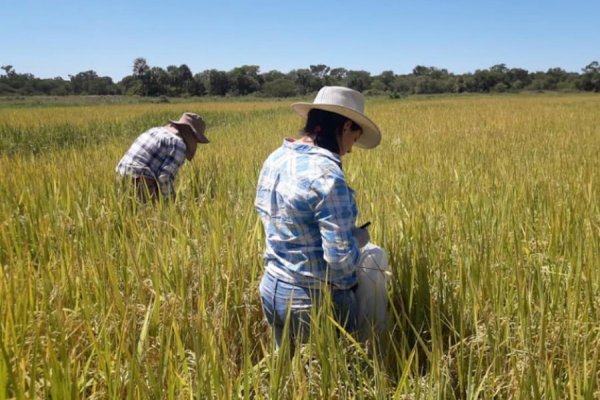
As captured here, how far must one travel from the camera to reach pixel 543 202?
2.95 m

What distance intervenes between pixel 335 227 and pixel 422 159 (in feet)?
12.8

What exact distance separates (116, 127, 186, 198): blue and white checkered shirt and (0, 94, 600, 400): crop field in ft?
1.21

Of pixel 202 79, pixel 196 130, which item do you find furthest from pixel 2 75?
pixel 196 130

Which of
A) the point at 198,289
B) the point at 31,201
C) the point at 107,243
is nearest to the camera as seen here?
the point at 198,289

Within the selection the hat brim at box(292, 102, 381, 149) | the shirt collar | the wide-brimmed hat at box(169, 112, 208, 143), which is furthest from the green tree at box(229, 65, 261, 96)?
the shirt collar

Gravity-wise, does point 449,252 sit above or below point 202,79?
below

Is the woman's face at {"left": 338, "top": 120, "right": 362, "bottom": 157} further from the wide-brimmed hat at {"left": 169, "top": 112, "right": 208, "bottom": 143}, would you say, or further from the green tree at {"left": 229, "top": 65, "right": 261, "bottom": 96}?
the green tree at {"left": 229, "top": 65, "right": 261, "bottom": 96}

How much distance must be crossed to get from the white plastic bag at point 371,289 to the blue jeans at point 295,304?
0.03 m

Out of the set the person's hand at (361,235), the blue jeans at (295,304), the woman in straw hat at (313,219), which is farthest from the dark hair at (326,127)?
the blue jeans at (295,304)

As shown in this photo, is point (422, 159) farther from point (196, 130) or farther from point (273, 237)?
point (273, 237)

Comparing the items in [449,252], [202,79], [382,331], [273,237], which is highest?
[202,79]

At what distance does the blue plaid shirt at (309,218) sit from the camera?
1.67 meters

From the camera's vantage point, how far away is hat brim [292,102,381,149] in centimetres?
182

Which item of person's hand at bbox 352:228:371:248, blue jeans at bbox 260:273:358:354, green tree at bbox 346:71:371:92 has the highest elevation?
green tree at bbox 346:71:371:92
